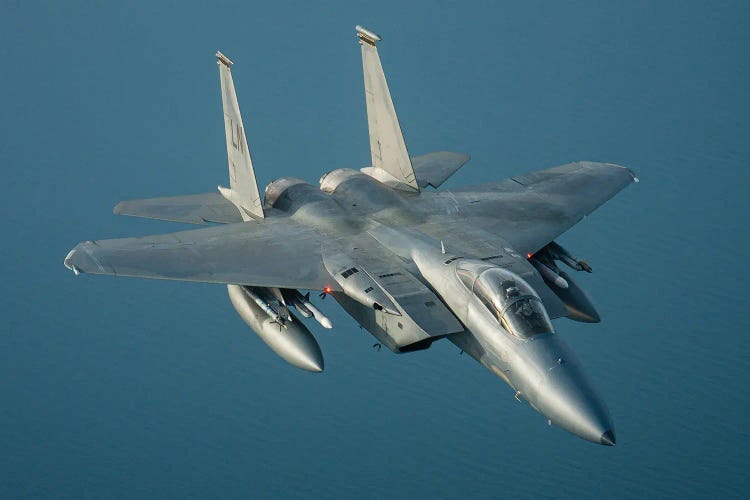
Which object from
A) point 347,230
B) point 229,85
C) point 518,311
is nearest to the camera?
point 518,311

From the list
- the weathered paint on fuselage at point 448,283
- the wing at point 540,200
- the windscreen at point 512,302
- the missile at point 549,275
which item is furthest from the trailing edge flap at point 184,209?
the windscreen at point 512,302

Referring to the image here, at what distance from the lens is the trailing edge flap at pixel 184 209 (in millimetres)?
24031

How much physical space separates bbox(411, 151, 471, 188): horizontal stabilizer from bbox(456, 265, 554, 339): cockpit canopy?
5.97 metres

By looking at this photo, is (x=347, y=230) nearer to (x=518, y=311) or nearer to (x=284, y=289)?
(x=284, y=289)

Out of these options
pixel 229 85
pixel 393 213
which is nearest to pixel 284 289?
pixel 393 213

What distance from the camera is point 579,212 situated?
77.3ft

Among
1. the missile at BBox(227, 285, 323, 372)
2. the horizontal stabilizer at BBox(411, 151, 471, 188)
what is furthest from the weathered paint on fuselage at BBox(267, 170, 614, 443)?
the horizontal stabilizer at BBox(411, 151, 471, 188)

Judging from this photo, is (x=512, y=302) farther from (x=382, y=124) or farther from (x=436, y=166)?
(x=436, y=166)

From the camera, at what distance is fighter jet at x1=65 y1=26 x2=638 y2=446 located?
60.8 feet

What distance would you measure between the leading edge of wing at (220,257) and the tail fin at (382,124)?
Result: 8.27 feet

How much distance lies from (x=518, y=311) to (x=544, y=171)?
24.1 feet

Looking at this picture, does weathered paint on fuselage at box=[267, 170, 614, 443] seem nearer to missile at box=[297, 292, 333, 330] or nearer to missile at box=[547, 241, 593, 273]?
missile at box=[297, 292, 333, 330]

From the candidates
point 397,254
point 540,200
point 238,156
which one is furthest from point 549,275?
point 238,156

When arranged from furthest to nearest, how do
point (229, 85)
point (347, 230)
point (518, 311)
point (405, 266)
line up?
1. point (229, 85)
2. point (347, 230)
3. point (405, 266)
4. point (518, 311)
